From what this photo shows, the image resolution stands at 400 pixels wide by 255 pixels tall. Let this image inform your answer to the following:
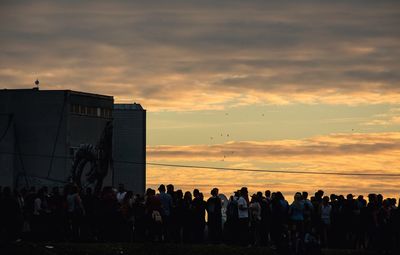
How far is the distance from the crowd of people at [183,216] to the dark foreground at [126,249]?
0.97 meters

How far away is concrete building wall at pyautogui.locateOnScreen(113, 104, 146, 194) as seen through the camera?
72.4 m

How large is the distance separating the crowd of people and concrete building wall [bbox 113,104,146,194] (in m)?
28.8

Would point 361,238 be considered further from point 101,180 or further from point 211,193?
point 101,180

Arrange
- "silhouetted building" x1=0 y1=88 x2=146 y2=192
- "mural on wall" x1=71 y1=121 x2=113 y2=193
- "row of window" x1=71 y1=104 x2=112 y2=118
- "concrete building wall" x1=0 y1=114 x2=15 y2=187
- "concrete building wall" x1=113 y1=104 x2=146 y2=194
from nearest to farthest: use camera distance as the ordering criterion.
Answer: "silhouetted building" x1=0 y1=88 x2=146 y2=192 → "concrete building wall" x1=0 y1=114 x2=15 y2=187 → "mural on wall" x1=71 y1=121 x2=113 y2=193 → "row of window" x1=71 y1=104 x2=112 y2=118 → "concrete building wall" x1=113 y1=104 x2=146 y2=194

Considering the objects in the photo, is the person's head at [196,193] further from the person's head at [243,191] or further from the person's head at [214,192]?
the person's head at [243,191]

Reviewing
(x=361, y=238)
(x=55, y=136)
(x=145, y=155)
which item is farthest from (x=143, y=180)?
(x=361, y=238)

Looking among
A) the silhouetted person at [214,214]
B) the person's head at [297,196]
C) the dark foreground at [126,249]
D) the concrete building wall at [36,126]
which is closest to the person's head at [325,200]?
the person's head at [297,196]

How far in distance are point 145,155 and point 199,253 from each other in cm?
3547

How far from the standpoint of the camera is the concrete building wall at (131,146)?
72.4m

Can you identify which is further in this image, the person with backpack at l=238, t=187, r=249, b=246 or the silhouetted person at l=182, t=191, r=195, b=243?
the silhouetted person at l=182, t=191, r=195, b=243

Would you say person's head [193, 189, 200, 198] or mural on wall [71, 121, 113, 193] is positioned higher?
mural on wall [71, 121, 113, 193]

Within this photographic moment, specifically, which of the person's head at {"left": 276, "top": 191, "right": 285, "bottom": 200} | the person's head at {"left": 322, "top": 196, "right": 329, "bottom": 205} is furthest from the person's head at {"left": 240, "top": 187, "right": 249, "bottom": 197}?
the person's head at {"left": 322, "top": 196, "right": 329, "bottom": 205}

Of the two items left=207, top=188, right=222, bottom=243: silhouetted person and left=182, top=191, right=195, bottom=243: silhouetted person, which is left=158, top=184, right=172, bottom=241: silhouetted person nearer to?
left=182, top=191, right=195, bottom=243: silhouetted person

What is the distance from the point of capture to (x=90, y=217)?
41.7 metres
